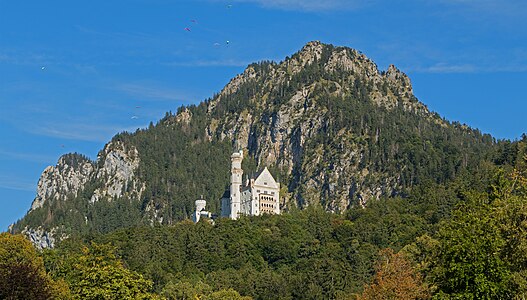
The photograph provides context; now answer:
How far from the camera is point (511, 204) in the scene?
6475 centimetres

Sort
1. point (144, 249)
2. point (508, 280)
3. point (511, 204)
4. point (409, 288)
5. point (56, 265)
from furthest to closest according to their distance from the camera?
point (144, 249), point (56, 265), point (409, 288), point (511, 204), point (508, 280)

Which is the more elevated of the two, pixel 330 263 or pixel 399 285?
pixel 330 263

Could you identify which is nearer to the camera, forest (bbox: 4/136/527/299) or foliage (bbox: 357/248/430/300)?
forest (bbox: 4/136/527/299)

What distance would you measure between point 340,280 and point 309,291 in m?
7.48

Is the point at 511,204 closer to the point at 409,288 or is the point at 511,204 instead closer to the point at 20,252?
the point at 409,288

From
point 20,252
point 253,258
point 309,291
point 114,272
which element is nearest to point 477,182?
point 253,258

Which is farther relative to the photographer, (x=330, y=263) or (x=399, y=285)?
(x=330, y=263)

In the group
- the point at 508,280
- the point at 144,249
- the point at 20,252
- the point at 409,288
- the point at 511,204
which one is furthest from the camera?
the point at 144,249

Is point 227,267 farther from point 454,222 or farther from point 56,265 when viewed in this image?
point 454,222

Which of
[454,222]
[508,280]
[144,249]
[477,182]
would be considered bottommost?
[508,280]

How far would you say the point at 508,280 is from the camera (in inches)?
2352

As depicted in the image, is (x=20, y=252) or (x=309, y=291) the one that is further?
(x=309, y=291)

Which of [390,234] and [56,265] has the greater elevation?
[390,234]

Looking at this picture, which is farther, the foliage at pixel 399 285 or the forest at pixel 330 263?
the foliage at pixel 399 285
